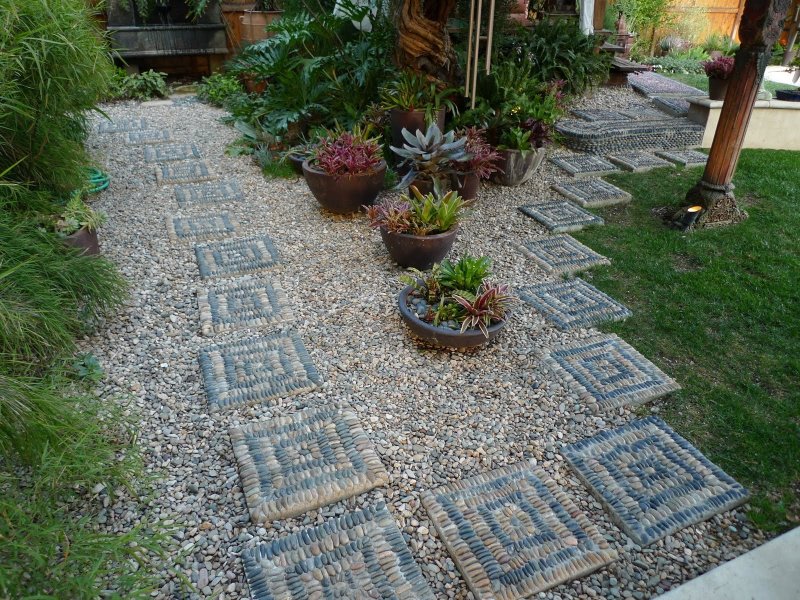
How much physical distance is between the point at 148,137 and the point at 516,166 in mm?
3750

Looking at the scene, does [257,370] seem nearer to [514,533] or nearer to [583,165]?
[514,533]

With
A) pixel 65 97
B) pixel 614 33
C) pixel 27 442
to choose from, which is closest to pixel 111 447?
pixel 27 442

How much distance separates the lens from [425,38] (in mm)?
4484

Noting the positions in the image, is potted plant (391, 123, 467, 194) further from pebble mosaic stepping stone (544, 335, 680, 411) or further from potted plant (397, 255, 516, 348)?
pebble mosaic stepping stone (544, 335, 680, 411)

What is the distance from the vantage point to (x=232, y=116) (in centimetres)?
626

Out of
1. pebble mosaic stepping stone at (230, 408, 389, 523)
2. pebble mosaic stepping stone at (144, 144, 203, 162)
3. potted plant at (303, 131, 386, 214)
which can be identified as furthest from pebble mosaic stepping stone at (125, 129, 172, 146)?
pebble mosaic stepping stone at (230, 408, 389, 523)

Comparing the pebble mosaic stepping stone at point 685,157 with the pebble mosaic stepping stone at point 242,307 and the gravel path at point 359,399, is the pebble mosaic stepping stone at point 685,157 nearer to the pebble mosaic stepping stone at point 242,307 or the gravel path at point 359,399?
the gravel path at point 359,399

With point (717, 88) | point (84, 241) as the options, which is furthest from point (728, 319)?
point (717, 88)

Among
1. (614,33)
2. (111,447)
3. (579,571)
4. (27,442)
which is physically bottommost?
(579,571)

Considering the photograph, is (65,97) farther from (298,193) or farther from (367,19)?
(367,19)

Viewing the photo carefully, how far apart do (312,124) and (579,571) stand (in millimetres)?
4594

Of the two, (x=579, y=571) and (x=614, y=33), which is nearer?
(x=579, y=571)

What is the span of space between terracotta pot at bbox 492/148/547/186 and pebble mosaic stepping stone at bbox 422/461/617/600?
10.1ft

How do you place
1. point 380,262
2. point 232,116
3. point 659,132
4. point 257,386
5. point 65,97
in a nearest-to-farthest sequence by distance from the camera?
1. point 257,386
2. point 65,97
3. point 380,262
4. point 659,132
5. point 232,116
